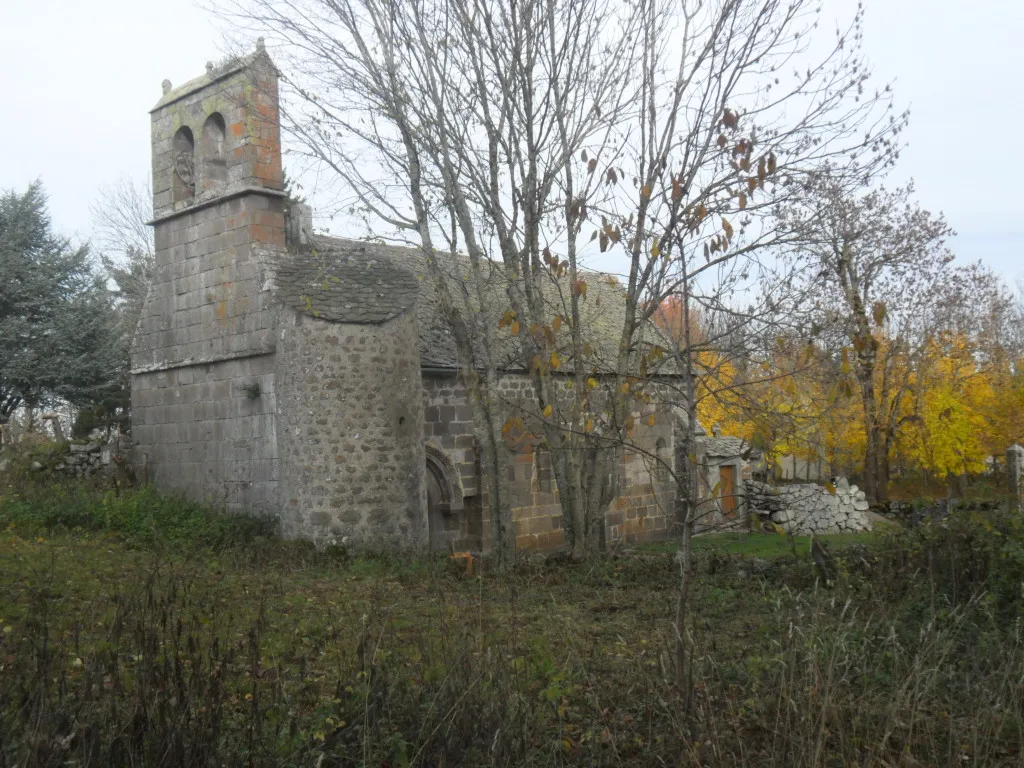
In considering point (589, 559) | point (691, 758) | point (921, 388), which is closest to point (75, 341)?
point (589, 559)

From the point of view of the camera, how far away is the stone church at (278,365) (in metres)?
12.8

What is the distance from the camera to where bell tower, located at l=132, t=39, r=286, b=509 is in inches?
536

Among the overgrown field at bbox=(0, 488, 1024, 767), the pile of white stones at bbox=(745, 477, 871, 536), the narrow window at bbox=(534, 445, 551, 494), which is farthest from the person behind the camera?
the pile of white stones at bbox=(745, 477, 871, 536)

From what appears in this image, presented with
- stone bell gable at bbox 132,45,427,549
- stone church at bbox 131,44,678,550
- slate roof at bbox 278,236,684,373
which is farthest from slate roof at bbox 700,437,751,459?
stone bell gable at bbox 132,45,427,549

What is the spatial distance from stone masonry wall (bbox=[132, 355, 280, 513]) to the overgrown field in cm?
440

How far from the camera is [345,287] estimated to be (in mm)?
13531

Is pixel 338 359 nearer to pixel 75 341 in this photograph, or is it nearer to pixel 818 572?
pixel 818 572

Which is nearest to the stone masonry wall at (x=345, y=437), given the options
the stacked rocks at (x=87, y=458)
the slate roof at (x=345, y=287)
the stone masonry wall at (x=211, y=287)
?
the slate roof at (x=345, y=287)

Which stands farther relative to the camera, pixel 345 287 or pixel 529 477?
pixel 529 477

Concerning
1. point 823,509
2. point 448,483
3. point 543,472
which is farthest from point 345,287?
point 823,509

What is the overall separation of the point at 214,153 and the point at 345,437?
17.0ft

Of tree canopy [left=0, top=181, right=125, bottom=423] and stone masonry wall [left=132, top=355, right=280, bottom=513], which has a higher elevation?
tree canopy [left=0, top=181, right=125, bottom=423]

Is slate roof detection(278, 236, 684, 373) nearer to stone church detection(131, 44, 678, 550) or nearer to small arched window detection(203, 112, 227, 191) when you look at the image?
stone church detection(131, 44, 678, 550)

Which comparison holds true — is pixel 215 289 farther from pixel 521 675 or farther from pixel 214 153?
pixel 521 675
